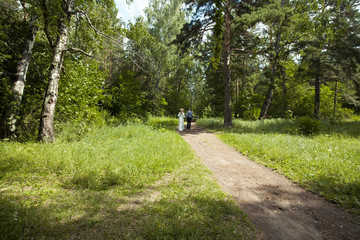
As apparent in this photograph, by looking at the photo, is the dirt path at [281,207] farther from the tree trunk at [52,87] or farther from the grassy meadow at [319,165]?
the tree trunk at [52,87]

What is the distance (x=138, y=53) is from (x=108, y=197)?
41.7 ft

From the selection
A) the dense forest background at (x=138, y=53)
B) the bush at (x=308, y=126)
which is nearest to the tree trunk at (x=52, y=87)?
the dense forest background at (x=138, y=53)

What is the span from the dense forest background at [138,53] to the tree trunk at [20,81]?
31 mm

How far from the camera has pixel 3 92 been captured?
580 cm

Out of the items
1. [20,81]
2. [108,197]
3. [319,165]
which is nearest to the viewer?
[108,197]

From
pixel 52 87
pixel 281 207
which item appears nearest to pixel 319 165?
pixel 281 207

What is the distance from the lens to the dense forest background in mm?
5594

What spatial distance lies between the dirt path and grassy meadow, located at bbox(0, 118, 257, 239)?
1.21 ft

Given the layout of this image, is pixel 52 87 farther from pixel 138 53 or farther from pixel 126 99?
pixel 138 53

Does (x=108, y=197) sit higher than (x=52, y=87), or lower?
lower

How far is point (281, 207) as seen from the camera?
10.7 feet

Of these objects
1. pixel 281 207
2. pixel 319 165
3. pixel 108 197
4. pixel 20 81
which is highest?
pixel 20 81

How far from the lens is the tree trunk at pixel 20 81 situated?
19.0ft

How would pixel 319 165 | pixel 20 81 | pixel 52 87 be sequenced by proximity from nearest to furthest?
1. pixel 319 165
2. pixel 52 87
3. pixel 20 81
